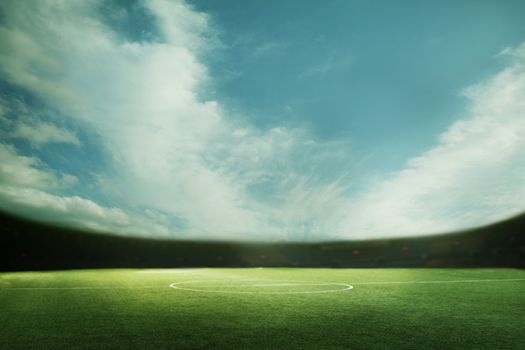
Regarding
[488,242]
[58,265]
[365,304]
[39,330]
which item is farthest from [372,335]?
[58,265]

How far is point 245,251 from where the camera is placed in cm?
2327

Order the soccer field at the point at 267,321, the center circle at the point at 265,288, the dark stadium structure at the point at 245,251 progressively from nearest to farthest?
the soccer field at the point at 267,321
the center circle at the point at 265,288
the dark stadium structure at the point at 245,251

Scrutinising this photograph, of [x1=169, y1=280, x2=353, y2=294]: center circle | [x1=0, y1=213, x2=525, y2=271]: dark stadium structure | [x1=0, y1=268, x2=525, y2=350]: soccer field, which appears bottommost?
[x1=0, y1=268, x2=525, y2=350]: soccer field

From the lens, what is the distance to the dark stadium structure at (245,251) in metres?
17.5

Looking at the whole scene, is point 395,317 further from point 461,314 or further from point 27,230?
point 27,230

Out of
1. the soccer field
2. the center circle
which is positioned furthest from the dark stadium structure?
the soccer field

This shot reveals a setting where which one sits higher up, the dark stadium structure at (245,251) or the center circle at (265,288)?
the dark stadium structure at (245,251)

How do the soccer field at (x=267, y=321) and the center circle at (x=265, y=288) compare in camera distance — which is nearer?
the soccer field at (x=267, y=321)

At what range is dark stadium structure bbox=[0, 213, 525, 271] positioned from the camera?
57.4ft

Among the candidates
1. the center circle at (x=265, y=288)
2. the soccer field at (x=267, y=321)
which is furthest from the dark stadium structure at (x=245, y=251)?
the soccer field at (x=267, y=321)

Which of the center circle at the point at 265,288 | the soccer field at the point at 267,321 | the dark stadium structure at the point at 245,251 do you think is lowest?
the soccer field at the point at 267,321

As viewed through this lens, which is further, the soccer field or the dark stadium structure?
the dark stadium structure

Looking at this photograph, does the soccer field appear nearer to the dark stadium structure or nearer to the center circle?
the center circle

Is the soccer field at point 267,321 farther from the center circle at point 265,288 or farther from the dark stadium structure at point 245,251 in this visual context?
the dark stadium structure at point 245,251
